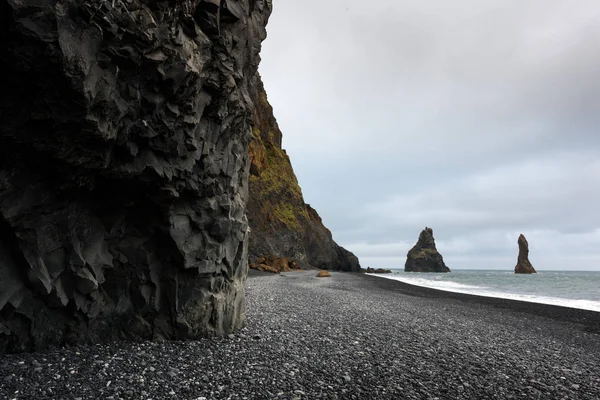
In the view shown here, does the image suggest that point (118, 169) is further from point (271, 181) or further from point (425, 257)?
point (425, 257)

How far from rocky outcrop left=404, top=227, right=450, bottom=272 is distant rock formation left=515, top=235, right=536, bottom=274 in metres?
30.2

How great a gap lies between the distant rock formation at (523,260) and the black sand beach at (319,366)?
457 ft

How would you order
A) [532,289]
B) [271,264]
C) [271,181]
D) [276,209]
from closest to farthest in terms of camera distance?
[532,289]
[271,264]
[271,181]
[276,209]

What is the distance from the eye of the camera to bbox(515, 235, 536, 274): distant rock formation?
12788cm

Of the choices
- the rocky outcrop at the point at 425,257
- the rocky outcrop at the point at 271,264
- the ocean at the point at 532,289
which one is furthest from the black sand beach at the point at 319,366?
the rocky outcrop at the point at 425,257

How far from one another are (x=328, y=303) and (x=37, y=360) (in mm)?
12902

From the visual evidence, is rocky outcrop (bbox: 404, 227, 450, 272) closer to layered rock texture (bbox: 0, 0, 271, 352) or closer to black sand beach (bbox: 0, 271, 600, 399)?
black sand beach (bbox: 0, 271, 600, 399)

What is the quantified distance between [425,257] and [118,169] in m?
158

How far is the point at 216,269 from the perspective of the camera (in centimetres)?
946

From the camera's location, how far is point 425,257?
150500 millimetres

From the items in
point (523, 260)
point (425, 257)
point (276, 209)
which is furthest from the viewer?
point (425, 257)

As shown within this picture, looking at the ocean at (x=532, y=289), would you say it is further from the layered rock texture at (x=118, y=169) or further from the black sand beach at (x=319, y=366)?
the layered rock texture at (x=118, y=169)

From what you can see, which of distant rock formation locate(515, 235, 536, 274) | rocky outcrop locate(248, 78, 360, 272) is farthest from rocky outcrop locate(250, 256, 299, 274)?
distant rock formation locate(515, 235, 536, 274)

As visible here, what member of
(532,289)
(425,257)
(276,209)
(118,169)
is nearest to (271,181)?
(276,209)
